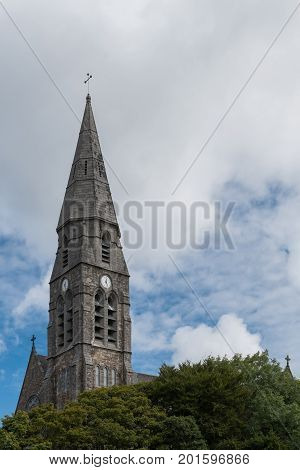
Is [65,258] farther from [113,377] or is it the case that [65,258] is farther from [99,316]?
[113,377]

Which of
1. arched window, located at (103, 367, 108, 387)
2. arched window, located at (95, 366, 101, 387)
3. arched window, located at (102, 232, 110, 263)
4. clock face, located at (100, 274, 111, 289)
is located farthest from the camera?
arched window, located at (102, 232, 110, 263)

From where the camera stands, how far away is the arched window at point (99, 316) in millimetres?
77938

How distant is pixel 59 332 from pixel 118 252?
433 inches

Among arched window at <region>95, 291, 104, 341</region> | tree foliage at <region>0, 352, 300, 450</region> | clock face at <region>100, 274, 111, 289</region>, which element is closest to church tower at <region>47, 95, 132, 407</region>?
clock face at <region>100, 274, 111, 289</region>

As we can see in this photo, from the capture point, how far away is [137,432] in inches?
1698

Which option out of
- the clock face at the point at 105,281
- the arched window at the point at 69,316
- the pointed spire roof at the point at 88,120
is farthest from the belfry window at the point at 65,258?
the pointed spire roof at the point at 88,120

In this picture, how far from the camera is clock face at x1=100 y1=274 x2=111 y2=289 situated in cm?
8084

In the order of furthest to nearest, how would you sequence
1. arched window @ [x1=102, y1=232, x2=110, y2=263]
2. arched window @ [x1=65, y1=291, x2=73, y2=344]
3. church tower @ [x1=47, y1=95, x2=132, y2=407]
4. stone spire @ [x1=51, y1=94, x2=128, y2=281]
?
arched window @ [x1=102, y1=232, x2=110, y2=263]
stone spire @ [x1=51, y1=94, x2=128, y2=281]
arched window @ [x1=65, y1=291, x2=73, y2=344]
church tower @ [x1=47, y1=95, x2=132, y2=407]

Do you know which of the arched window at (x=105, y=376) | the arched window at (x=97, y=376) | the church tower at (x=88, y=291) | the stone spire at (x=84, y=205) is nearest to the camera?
the arched window at (x=97, y=376)

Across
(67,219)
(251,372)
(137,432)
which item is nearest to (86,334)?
(67,219)

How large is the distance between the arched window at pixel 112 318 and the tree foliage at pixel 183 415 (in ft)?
92.1

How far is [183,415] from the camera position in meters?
45.9

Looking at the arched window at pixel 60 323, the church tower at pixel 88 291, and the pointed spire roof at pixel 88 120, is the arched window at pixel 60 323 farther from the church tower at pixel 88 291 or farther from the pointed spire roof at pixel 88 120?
the pointed spire roof at pixel 88 120

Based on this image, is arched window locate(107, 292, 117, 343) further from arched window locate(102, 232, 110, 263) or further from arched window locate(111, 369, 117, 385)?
arched window locate(102, 232, 110, 263)
